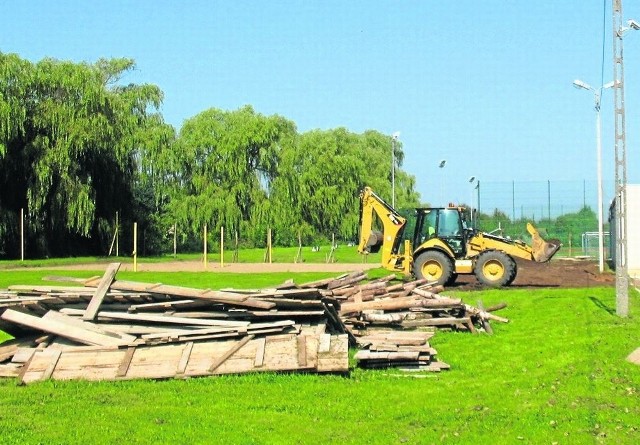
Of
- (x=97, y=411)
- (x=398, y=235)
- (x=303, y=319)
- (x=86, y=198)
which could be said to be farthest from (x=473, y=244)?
(x=86, y=198)

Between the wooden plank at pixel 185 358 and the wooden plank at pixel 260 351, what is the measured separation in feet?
2.95

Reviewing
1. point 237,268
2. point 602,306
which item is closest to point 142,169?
point 237,268

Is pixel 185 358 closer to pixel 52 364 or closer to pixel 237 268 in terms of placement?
pixel 52 364

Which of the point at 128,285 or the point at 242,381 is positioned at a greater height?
the point at 128,285

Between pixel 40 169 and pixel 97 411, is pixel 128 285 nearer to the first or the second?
pixel 97 411

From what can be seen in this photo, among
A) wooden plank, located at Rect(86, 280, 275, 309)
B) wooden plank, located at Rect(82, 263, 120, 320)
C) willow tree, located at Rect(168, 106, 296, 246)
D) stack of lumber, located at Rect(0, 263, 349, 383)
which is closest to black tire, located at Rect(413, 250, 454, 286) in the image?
stack of lumber, located at Rect(0, 263, 349, 383)

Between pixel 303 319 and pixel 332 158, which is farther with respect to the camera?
pixel 332 158

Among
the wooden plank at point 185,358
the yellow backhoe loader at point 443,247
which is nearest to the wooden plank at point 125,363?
the wooden plank at point 185,358

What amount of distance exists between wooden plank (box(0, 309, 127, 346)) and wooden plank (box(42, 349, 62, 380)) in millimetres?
314

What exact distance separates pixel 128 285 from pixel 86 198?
130 feet

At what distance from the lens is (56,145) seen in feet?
175

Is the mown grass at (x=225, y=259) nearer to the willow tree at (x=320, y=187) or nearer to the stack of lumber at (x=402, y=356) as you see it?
the willow tree at (x=320, y=187)

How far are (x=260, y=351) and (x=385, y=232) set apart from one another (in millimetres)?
21101

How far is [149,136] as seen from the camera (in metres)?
60.6
